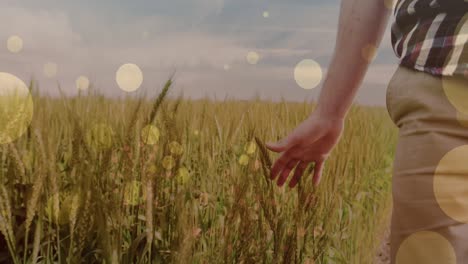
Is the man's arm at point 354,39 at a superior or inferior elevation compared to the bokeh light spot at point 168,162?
superior

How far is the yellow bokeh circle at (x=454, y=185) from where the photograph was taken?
2.79 ft

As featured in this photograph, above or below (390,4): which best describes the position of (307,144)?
below

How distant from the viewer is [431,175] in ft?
2.89

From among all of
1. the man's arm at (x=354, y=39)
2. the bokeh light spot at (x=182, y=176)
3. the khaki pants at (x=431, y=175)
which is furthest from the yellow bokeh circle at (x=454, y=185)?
the bokeh light spot at (x=182, y=176)

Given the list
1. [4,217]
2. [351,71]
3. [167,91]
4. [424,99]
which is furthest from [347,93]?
[4,217]

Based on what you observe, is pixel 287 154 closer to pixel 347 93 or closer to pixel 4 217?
pixel 347 93

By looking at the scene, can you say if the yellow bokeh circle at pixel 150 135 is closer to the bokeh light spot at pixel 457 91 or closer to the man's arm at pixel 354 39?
the man's arm at pixel 354 39

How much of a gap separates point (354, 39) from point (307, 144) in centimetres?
30

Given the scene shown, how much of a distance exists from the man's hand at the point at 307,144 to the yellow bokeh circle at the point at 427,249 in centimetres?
39

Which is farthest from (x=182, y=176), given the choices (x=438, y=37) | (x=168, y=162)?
(x=438, y=37)

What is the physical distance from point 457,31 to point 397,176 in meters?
0.23

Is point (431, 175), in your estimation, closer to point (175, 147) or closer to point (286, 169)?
point (286, 169)

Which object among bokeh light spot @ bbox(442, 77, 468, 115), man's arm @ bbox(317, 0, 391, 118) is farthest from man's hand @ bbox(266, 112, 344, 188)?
bokeh light spot @ bbox(442, 77, 468, 115)

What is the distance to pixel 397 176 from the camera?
0.95m
